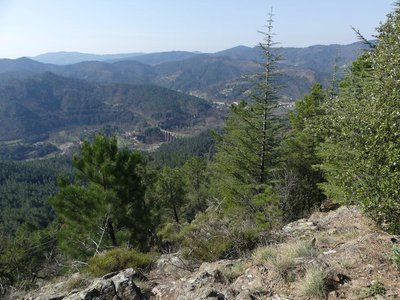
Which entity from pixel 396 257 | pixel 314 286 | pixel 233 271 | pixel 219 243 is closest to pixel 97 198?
pixel 219 243

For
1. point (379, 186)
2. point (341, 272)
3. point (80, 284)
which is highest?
point (379, 186)

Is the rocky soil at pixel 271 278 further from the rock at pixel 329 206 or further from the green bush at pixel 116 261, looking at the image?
the rock at pixel 329 206

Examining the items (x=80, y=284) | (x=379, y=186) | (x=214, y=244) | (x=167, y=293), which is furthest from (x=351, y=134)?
(x=80, y=284)

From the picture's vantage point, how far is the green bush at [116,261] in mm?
7441

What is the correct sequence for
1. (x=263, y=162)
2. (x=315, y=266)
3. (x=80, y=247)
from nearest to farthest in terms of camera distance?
(x=315, y=266) < (x=80, y=247) < (x=263, y=162)

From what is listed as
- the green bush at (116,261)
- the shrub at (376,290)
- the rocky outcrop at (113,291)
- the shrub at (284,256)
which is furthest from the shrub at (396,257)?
the green bush at (116,261)

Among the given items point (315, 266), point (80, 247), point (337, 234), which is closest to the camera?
point (315, 266)

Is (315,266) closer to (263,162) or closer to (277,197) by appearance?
(277,197)

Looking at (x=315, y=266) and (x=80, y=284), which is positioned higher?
(x=315, y=266)

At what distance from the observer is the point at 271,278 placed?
546cm

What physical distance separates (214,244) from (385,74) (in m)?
4.98

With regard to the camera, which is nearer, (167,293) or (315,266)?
(315,266)

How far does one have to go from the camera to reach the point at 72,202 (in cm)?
1423

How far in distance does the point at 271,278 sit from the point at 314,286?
83cm
